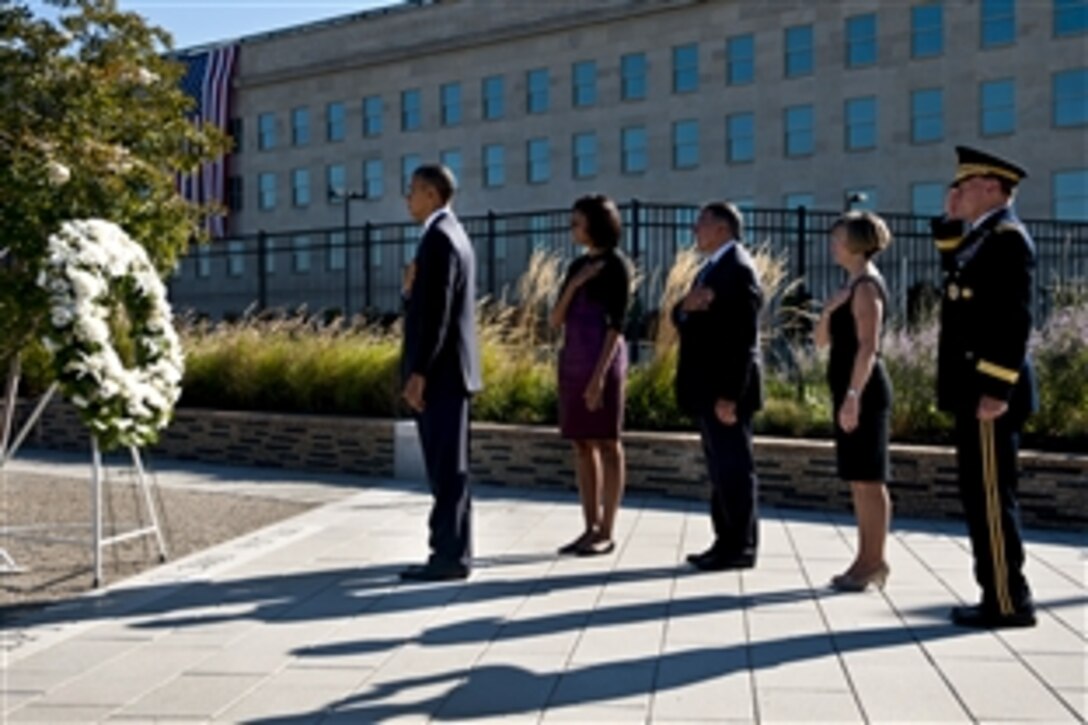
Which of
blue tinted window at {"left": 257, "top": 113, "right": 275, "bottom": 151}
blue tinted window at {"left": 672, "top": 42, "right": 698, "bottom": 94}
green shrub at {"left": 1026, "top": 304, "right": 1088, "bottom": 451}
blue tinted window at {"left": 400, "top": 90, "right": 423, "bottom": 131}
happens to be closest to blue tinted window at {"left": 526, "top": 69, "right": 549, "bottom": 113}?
blue tinted window at {"left": 400, "top": 90, "right": 423, "bottom": 131}

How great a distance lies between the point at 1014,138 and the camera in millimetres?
40438

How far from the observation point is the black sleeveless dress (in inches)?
245

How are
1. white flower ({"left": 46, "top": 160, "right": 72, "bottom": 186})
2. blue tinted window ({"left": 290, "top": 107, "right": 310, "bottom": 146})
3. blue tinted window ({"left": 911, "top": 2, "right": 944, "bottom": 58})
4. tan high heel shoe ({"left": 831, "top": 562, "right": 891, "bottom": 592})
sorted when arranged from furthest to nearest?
blue tinted window ({"left": 290, "top": 107, "right": 310, "bottom": 146}) < blue tinted window ({"left": 911, "top": 2, "right": 944, "bottom": 58}) < white flower ({"left": 46, "top": 160, "right": 72, "bottom": 186}) < tan high heel shoe ({"left": 831, "top": 562, "right": 891, "bottom": 592})

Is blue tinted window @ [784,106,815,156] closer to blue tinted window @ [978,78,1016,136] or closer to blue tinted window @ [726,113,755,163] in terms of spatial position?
blue tinted window @ [726,113,755,163]

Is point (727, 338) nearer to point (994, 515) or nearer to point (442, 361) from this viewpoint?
point (442, 361)

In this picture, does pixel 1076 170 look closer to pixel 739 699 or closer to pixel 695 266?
pixel 695 266

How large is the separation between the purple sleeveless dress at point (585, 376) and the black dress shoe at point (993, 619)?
7.79ft

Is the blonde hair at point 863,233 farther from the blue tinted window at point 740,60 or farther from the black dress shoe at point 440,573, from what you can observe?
the blue tinted window at point 740,60

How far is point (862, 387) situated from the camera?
6191 mm

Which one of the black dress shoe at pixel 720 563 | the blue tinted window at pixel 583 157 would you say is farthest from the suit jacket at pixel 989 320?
the blue tinted window at pixel 583 157

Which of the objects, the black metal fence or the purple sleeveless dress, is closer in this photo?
the purple sleeveless dress

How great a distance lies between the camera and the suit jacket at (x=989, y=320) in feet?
17.7

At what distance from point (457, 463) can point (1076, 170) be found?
38015 millimetres

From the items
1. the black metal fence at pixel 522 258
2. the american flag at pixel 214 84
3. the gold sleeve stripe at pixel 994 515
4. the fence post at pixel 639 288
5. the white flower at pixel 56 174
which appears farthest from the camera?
the american flag at pixel 214 84
